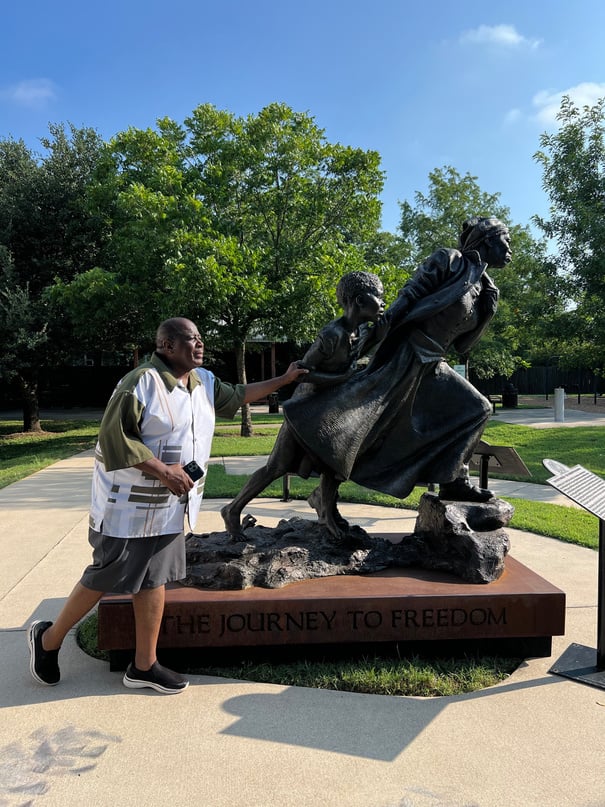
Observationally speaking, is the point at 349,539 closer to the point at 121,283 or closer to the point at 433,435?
the point at 433,435

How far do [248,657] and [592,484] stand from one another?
203 cm

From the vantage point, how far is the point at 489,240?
13.6ft

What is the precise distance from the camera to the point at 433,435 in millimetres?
4012

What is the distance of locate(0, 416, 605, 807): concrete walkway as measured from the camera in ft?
7.38

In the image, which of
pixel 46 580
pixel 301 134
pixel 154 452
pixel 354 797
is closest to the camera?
pixel 354 797

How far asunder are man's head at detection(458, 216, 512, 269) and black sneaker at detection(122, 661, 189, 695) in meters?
3.16

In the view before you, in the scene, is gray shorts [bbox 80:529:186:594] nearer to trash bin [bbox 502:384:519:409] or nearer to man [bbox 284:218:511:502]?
man [bbox 284:218:511:502]

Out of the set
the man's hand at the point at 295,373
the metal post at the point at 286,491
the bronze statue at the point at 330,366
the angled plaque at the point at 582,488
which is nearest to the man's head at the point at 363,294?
the bronze statue at the point at 330,366

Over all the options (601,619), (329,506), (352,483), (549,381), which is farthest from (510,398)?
(601,619)

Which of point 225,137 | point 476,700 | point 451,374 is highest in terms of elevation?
point 225,137

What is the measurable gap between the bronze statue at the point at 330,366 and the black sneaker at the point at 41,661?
1267 millimetres

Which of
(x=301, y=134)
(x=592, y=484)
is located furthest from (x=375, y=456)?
(x=301, y=134)

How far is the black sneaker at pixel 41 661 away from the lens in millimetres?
3074

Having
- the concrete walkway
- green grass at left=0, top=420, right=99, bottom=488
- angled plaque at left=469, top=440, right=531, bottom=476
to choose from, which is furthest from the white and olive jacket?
green grass at left=0, top=420, right=99, bottom=488
